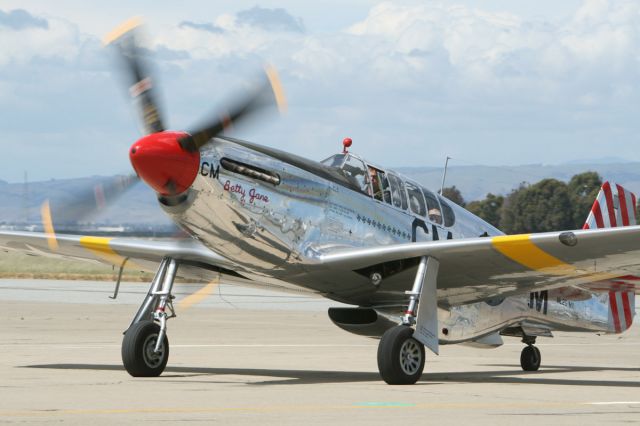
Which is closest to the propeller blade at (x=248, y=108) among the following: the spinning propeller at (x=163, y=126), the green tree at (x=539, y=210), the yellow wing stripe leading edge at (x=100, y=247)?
the spinning propeller at (x=163, y=126)

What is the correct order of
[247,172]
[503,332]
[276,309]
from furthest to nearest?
[276,309] → [503,332] → [247,172]

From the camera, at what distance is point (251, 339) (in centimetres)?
2397

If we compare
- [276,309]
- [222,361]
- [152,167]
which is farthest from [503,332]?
[276,309]

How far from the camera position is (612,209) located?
1780 centimetres

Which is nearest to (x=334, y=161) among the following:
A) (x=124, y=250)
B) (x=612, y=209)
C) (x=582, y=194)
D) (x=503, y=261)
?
(x=503, y=261)

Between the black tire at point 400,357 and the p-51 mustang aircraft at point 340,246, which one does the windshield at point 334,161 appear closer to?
the p-51 mustang aircraft at point 340,246

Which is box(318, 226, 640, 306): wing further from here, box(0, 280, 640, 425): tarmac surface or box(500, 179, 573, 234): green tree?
box(500, 179, 573, 234): green tree

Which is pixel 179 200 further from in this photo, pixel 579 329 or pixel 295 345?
pixel 295 345

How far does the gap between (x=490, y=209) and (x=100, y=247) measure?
433 ft

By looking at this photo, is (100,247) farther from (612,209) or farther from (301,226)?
(612,209)

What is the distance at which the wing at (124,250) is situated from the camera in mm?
15523

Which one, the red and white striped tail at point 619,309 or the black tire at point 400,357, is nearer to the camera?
the black tire at point 400,357

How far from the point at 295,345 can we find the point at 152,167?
10634 mm

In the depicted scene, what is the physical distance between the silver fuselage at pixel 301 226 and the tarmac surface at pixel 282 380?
3.45 feet
